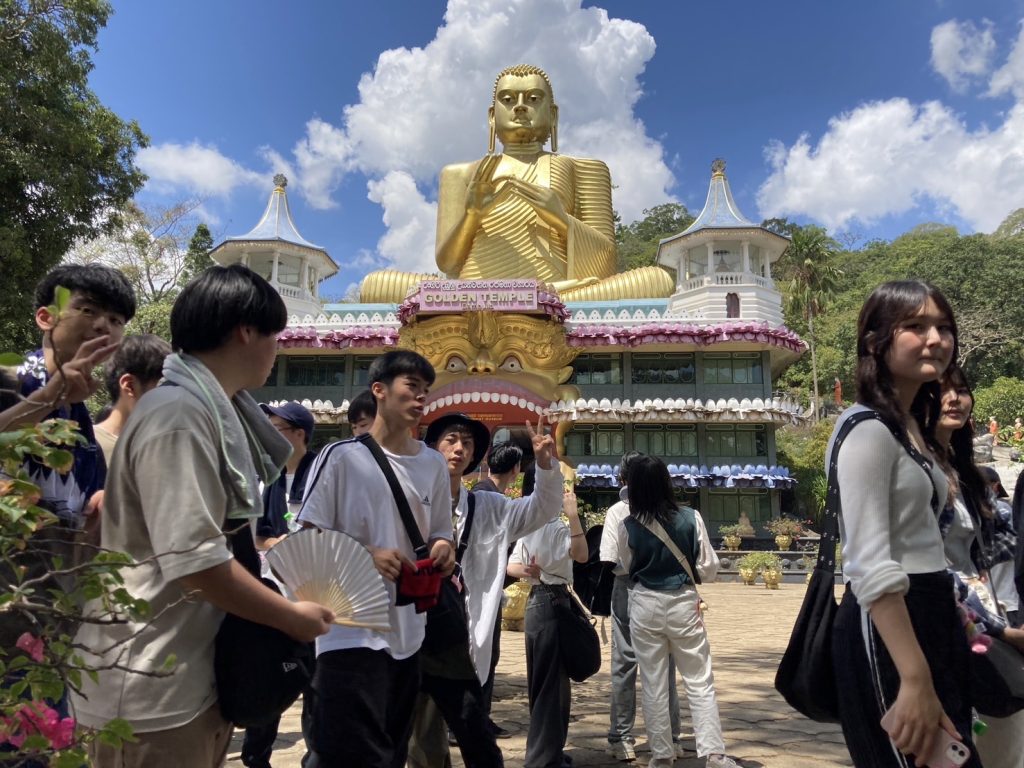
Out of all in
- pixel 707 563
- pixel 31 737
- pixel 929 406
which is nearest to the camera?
pixel 31 737

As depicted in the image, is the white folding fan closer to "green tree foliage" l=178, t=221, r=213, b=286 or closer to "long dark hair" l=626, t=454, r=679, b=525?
"long dark hair" l=626, t=454, r=679, b=525

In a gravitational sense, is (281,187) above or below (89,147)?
above

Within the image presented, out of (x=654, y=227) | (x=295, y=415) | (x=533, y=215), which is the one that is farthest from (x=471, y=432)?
(x=654, y=227)

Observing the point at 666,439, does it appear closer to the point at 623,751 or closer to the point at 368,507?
the point at 623,751

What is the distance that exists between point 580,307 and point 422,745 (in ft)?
52.5

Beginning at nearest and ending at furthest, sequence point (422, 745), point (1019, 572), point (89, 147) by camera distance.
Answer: point (1019, 572) → point (422, 745) → point (89, 147)

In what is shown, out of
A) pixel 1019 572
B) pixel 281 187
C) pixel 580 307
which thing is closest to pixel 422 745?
pixel 1019 572

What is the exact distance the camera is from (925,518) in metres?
1.75

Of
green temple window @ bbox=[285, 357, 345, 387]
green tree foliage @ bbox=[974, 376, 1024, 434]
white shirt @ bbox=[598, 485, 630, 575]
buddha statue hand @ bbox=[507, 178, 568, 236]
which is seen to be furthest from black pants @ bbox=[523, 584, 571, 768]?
green tree foliage @ bbox=[974, 376, 1024, 434]

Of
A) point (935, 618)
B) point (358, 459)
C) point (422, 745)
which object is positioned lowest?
point (422, 745)

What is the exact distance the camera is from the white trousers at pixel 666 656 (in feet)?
11.9

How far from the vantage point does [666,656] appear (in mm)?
3854

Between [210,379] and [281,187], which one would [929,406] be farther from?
[281,187]

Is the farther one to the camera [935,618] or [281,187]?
[281,187]
